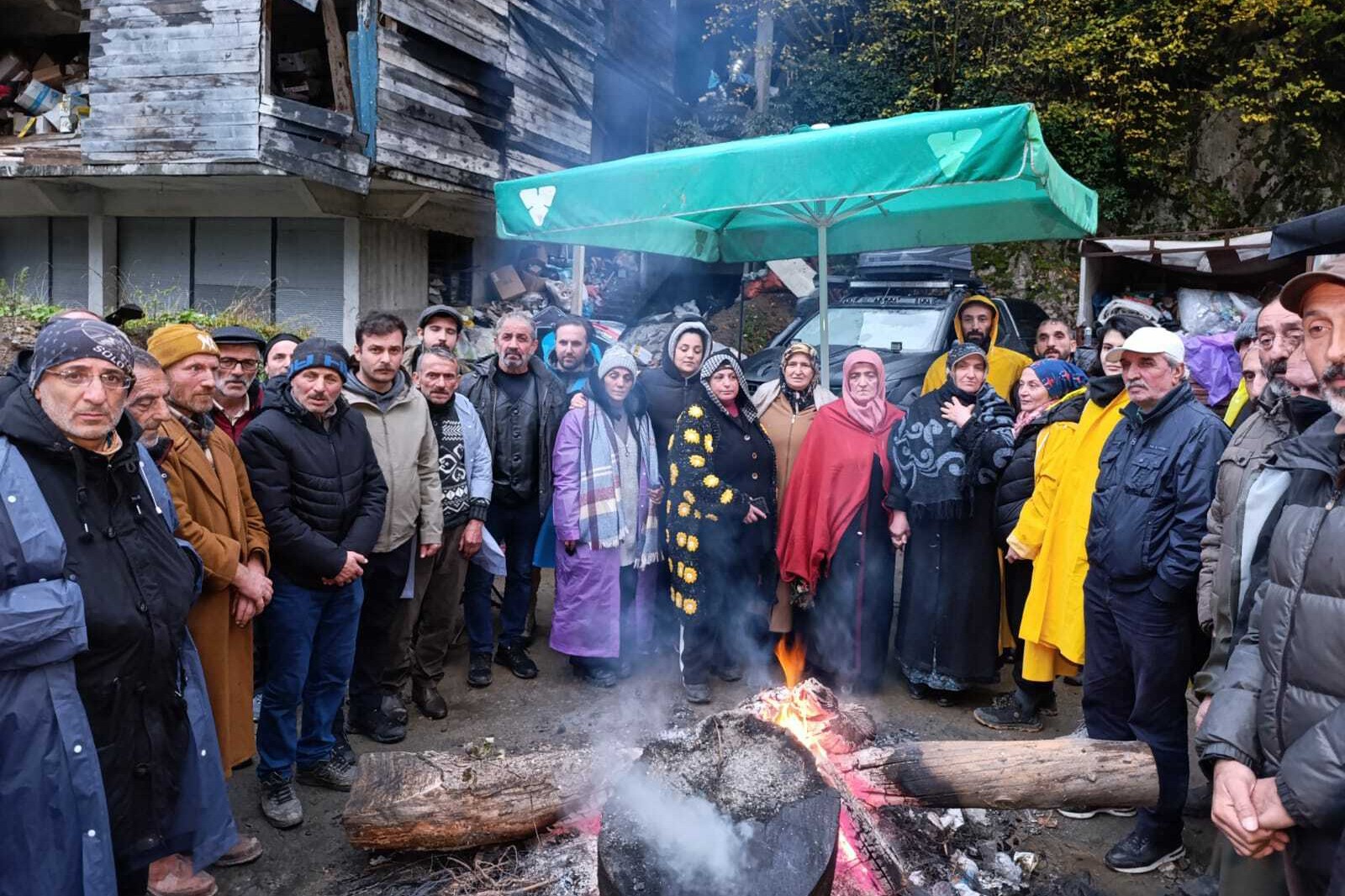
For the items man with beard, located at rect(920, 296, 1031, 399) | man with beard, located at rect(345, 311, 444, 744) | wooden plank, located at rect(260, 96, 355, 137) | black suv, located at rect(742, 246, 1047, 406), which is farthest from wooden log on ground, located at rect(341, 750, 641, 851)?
wooden plank, located at rect(260, 96, 355, 137)

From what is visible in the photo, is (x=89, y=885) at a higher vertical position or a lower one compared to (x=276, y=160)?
lower

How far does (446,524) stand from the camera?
4.87 meters

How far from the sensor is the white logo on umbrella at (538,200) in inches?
237

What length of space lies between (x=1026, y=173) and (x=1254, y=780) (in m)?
3.15

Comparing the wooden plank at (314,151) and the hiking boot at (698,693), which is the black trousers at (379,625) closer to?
the hiking boot at (698,693)

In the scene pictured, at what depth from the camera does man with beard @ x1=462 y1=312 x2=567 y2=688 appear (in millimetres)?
5434

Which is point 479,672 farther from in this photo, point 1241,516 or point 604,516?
point 1241,516

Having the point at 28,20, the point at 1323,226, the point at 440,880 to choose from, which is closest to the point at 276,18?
the point at 28,20

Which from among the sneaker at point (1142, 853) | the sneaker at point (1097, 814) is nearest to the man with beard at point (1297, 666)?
the sneaker at point (1142, 853)

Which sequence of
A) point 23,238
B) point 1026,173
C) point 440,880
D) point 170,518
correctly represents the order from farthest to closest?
point 23,238 < point 1026,173 < point 440,880 < point 170,518

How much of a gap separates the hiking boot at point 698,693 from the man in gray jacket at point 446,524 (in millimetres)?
1477

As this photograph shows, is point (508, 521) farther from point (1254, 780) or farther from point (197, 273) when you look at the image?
point (197, 273)

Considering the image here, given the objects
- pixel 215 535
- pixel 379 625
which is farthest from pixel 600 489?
pixel 215 535

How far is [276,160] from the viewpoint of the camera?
33.3 feet
